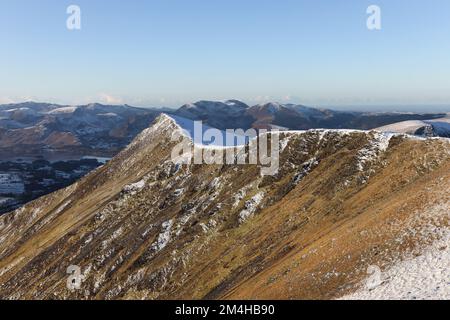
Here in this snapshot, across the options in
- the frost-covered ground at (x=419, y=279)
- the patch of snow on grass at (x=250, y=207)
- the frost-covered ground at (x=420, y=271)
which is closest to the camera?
the frost-covered ground at (x=419, y=279)

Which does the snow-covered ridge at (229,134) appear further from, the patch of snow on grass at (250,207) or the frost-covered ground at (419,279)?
the frost-covered ground at (419,279)

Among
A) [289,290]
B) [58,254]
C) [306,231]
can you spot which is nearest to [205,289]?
[306,231]

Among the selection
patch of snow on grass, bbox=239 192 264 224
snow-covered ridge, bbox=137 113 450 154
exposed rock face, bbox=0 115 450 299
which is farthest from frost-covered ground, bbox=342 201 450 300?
patch of snow on grass, bbox=239 192 264 224

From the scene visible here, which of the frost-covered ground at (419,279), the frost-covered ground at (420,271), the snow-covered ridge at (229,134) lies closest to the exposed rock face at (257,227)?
the frost-covered ground at (420,271)

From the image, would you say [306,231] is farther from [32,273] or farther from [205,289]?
[32,273]

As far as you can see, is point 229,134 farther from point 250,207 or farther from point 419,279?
point 419,279

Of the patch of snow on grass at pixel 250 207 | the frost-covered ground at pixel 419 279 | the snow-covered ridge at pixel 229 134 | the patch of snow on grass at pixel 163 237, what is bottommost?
the patch of snow on grass at pixel 163 237

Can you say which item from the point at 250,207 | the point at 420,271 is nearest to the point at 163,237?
the point at 250,207

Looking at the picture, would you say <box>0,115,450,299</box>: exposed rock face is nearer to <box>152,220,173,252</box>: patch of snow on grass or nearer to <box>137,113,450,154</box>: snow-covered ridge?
<box>152,220,173,252</box>: patch of snow on grass
